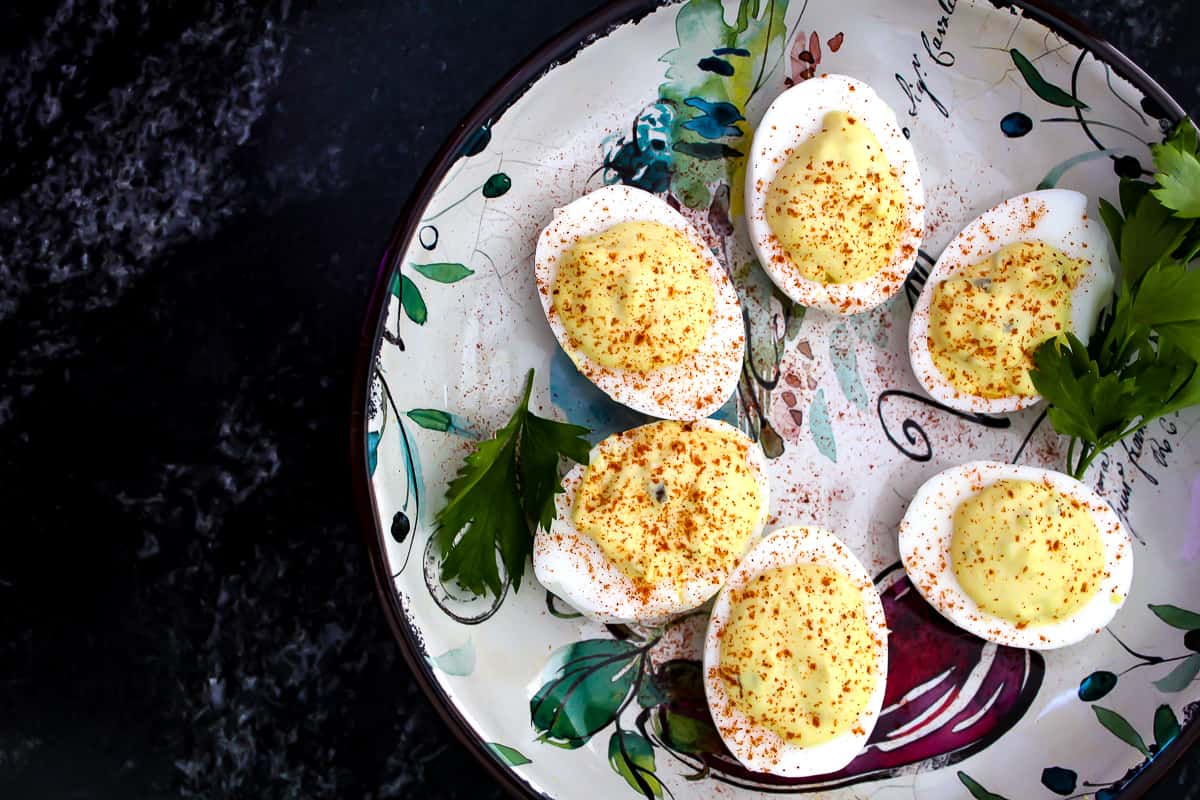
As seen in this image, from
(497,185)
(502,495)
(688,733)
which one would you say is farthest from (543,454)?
(688,733)

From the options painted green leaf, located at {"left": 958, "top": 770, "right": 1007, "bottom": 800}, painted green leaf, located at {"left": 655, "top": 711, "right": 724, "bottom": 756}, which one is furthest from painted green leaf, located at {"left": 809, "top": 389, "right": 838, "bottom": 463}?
painted green leaf, located at {"left": 958, "top": 770, "right": 1007, "bottom": 800}

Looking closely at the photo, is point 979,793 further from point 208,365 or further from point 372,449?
point 208,365

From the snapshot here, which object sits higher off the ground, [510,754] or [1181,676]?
[1181,676]

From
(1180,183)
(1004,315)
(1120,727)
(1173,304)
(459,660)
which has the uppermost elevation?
(1180,183)

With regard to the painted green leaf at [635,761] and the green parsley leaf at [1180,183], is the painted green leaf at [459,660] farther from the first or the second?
the green parsley leaf at [1180,183]

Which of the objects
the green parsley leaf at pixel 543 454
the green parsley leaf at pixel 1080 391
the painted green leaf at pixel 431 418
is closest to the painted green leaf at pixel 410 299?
the painted green leaf at pixel 431 418

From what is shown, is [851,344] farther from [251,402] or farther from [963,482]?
[251,402]
